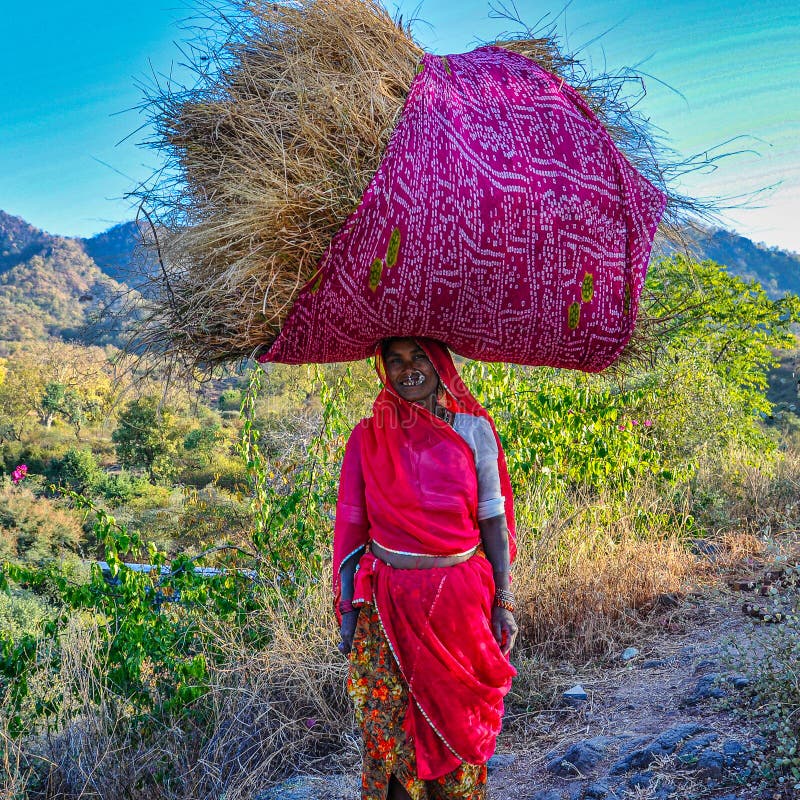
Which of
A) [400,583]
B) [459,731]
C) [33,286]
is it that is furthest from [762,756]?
[33,286]

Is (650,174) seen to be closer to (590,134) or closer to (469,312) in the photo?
(590,134)

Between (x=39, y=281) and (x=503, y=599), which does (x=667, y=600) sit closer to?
(x=503, y=599)

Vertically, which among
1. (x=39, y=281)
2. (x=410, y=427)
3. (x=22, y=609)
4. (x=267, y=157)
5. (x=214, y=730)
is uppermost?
(x=39, y=281)

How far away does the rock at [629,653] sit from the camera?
11.8 feet

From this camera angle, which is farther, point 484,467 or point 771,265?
point 771,265

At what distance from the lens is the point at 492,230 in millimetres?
1836

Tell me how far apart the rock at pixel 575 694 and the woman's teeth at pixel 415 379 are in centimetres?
200

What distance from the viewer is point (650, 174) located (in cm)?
229

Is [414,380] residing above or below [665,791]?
above

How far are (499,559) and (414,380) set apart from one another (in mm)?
611

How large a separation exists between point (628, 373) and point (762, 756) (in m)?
1.39

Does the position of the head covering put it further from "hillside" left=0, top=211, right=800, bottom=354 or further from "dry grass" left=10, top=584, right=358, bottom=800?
"hillside" left=0, top=211, right=800, bottom=354

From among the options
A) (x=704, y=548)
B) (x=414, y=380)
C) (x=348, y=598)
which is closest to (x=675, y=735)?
(x=348, y=598)

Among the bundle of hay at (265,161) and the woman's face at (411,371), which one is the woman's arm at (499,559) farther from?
the bundle of hay at (265,161)
